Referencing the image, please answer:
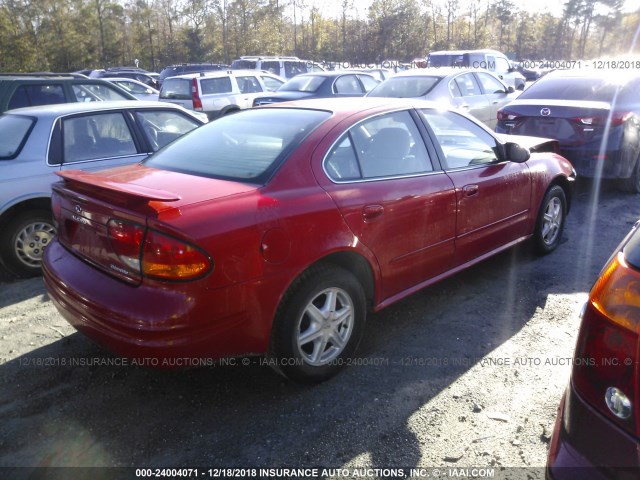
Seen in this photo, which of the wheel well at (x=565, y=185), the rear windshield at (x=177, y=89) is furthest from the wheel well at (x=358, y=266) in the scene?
the rear windshield at (x=177, y=89)

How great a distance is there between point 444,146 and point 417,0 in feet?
147

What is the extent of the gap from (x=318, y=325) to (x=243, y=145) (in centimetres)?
122

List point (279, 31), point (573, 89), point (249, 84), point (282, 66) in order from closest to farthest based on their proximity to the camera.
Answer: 1. point (573, 89)
2. point (249, 84)
3. point (282, 66)
4. point (279, 31)

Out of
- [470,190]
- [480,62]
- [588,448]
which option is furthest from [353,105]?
[480,62]

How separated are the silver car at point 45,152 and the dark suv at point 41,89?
241 centimetres

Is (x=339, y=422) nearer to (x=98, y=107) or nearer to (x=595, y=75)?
(x=98, y=107)

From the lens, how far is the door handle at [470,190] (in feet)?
12.6

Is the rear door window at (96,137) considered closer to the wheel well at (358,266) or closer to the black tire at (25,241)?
the black tire at (25,241)

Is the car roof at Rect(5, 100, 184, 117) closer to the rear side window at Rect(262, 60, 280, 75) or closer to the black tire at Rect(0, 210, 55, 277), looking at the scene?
the black tire at Rect(0, 210, 55, 277)

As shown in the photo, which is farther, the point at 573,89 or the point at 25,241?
the point at 573,89

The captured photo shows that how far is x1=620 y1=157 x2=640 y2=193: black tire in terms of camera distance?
7.28 metres

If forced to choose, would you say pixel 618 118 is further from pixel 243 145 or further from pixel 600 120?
pixel 243 145

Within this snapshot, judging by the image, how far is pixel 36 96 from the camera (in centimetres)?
759

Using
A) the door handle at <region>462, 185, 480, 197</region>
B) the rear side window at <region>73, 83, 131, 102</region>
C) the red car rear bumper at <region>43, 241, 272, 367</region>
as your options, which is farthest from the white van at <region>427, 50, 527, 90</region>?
the red car rear bumper at <region>43, 241, 272, 367</region>
